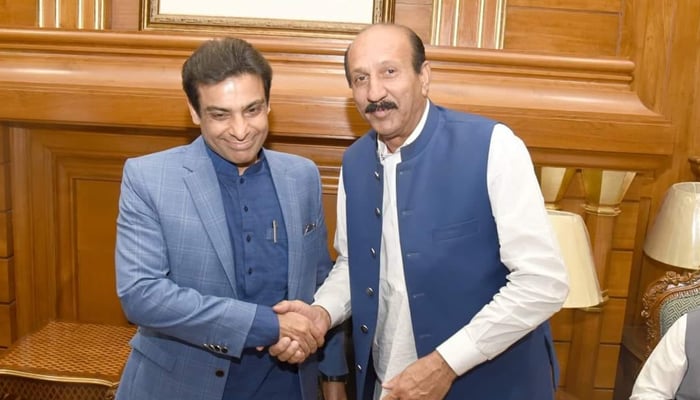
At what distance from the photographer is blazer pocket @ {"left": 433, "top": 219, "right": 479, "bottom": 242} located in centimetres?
168

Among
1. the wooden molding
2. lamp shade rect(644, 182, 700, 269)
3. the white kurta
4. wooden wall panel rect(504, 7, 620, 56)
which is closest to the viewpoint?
the white kurta

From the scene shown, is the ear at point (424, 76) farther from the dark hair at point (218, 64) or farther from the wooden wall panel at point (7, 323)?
the wooden wall panel at point (7, 323)

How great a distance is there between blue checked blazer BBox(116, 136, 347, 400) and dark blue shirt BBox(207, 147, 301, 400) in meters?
0.03

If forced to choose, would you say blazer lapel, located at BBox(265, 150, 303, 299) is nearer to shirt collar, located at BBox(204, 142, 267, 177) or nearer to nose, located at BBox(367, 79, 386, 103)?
shirt collar, located at BBox(204, 142, 267, 177)

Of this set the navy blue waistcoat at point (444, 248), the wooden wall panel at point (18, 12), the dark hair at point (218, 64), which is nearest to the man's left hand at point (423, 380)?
the navy blue waistcoat at point (444, 248)

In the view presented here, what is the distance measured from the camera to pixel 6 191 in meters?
2.80

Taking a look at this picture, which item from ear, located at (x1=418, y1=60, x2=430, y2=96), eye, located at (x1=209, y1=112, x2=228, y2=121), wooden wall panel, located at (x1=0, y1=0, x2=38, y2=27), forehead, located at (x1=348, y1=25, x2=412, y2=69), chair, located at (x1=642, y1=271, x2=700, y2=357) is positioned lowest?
chair, located at (x1=642, y1=271, x2=700, y2=357)

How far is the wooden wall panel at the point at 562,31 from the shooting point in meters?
2.85

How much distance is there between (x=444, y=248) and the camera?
170 cm

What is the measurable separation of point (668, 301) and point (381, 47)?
1488 mm

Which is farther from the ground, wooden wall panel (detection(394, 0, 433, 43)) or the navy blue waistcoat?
wooden wall panel (detection(394, 0, 433, 43))

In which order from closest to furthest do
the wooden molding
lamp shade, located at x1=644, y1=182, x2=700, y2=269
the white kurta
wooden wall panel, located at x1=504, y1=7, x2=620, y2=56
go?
the white kurta < the wooden molding < lamp shade, located at x1=644, y1=182, x2=700, y2=269 < wooden wall panel, located at x1=504, y1=7, x2=620, y2=56

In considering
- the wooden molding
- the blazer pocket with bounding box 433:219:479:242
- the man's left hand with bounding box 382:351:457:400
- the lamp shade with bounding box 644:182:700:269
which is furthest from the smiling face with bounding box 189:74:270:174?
the lamp shade with bounding box 644:182:700:269

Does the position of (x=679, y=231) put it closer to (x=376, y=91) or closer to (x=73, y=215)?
(x=376, y=91)
